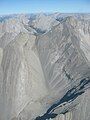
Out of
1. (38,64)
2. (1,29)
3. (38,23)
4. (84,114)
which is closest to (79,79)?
(38,64)

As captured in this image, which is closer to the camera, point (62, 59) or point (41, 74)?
point (41, 74)

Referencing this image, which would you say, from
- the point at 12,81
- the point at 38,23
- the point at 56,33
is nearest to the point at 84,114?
the point at 12,81

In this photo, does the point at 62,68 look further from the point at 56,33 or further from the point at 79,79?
the point at 56,33

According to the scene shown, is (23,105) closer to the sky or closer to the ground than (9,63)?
closer to the ground

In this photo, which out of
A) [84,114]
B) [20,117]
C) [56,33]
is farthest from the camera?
[56,33]

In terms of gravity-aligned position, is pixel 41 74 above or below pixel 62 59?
below

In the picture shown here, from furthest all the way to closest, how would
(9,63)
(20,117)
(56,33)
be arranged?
1. (56,33)
2. (9,63)
3. (20,117)

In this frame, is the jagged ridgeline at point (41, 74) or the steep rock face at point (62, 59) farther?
the steep rock face at point (62, 59)

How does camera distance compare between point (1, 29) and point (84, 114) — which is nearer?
point (84, 114)

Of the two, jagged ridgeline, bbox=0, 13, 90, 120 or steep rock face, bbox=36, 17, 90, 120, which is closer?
jagged ridgeline, bbox=0, 13, 90, 120

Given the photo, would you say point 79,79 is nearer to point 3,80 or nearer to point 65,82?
point 65,82
